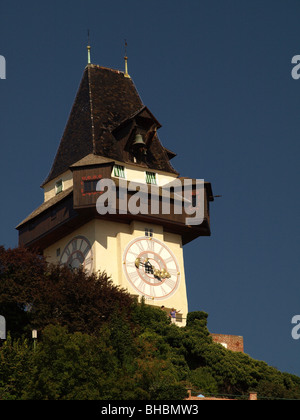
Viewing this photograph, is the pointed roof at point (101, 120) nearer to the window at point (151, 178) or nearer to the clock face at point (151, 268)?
the window at point (151, 178)

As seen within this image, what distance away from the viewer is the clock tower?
63.5 meters

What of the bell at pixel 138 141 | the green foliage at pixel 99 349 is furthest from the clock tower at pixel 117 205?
the green foliage at pixel 99 349

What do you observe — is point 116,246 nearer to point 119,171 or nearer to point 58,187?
point 119,171

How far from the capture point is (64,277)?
5972cm

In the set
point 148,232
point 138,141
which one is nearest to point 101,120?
point 138,141

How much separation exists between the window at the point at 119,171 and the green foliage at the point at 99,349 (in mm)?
6481

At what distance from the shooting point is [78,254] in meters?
64.5

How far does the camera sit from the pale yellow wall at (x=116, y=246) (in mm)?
63156

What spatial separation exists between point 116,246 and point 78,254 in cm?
198

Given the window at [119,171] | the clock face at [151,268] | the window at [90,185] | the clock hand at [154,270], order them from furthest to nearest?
1. the window at [119,171]
2. the clock hand at [154,270]
3. the clock face at [151,268]
4. the window at [90,185]
